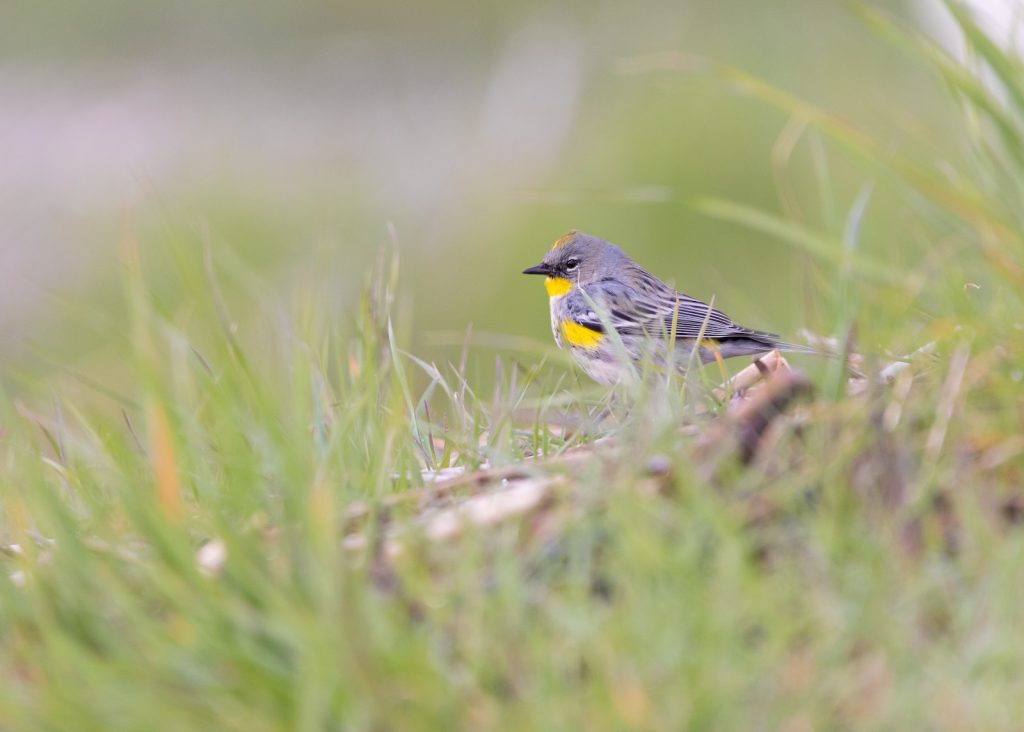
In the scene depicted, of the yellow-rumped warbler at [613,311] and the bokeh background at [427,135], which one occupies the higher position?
the yellow-rumped warbler at [613,311]

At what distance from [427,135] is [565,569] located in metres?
13.9

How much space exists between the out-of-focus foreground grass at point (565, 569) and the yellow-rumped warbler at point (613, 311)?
275 cm

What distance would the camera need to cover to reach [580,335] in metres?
6.54

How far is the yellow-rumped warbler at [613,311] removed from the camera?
20.2ft

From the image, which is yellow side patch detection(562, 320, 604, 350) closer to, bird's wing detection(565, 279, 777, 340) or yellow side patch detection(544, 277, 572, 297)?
bird's wing detection(565, 279, 777, 340)

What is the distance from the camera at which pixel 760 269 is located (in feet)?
37.6

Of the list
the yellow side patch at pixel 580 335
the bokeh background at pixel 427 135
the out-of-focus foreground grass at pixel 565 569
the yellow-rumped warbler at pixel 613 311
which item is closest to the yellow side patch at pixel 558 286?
the yellow-rumped warbler at pixel 613 311

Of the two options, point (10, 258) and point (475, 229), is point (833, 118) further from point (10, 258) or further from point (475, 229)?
point (10, 258)

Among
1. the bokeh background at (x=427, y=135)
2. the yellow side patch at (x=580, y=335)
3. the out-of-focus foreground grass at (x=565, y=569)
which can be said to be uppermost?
the out-of-focus foreground grass at (x=565, y=569)

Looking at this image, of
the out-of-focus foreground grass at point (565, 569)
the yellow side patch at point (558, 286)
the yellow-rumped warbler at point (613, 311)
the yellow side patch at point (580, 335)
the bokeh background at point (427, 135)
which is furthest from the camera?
the bokeh background at point (427, 135)

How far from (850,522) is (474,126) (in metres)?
13.6

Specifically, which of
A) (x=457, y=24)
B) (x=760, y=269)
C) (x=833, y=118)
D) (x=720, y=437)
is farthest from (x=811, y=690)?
(x=457, y=24)

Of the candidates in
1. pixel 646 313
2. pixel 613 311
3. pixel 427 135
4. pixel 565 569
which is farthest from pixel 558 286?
pixel 427 135

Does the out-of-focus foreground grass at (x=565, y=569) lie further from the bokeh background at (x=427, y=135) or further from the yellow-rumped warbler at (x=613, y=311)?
the bokeh background at (x=427, y=135)
